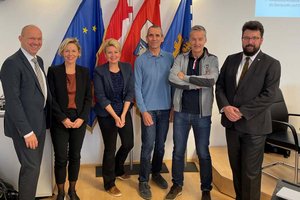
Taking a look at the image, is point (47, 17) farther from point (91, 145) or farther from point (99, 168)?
point (99, 168)

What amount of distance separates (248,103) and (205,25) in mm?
1494

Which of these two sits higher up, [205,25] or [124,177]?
[205,25]

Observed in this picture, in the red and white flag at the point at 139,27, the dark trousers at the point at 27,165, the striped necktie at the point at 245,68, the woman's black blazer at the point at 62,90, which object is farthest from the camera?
the red and white flag at the point at 139,27

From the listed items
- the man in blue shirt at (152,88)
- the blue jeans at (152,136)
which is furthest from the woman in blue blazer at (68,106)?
the blue jeans at (152,136)

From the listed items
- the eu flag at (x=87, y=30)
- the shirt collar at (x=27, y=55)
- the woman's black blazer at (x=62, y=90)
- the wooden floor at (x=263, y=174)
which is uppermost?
the eu flag at (x=87, y=30)

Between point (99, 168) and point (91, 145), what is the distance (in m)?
0.28

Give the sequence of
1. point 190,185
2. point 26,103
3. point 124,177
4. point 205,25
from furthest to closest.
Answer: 1. point 205,25
2. point 124,177
3. point 190,185
4. point 26,103

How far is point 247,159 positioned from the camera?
234cm

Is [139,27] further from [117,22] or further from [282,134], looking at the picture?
[282,134]

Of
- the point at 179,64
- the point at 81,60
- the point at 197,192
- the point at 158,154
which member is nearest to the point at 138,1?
the point at 81,60

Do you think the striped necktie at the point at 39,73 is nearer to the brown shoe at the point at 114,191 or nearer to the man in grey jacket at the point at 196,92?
the man in grey jacket at the point at 196,92

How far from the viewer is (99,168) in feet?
11.4

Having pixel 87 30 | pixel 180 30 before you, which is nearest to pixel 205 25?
pixel 180 30

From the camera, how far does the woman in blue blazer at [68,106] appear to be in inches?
96.2
